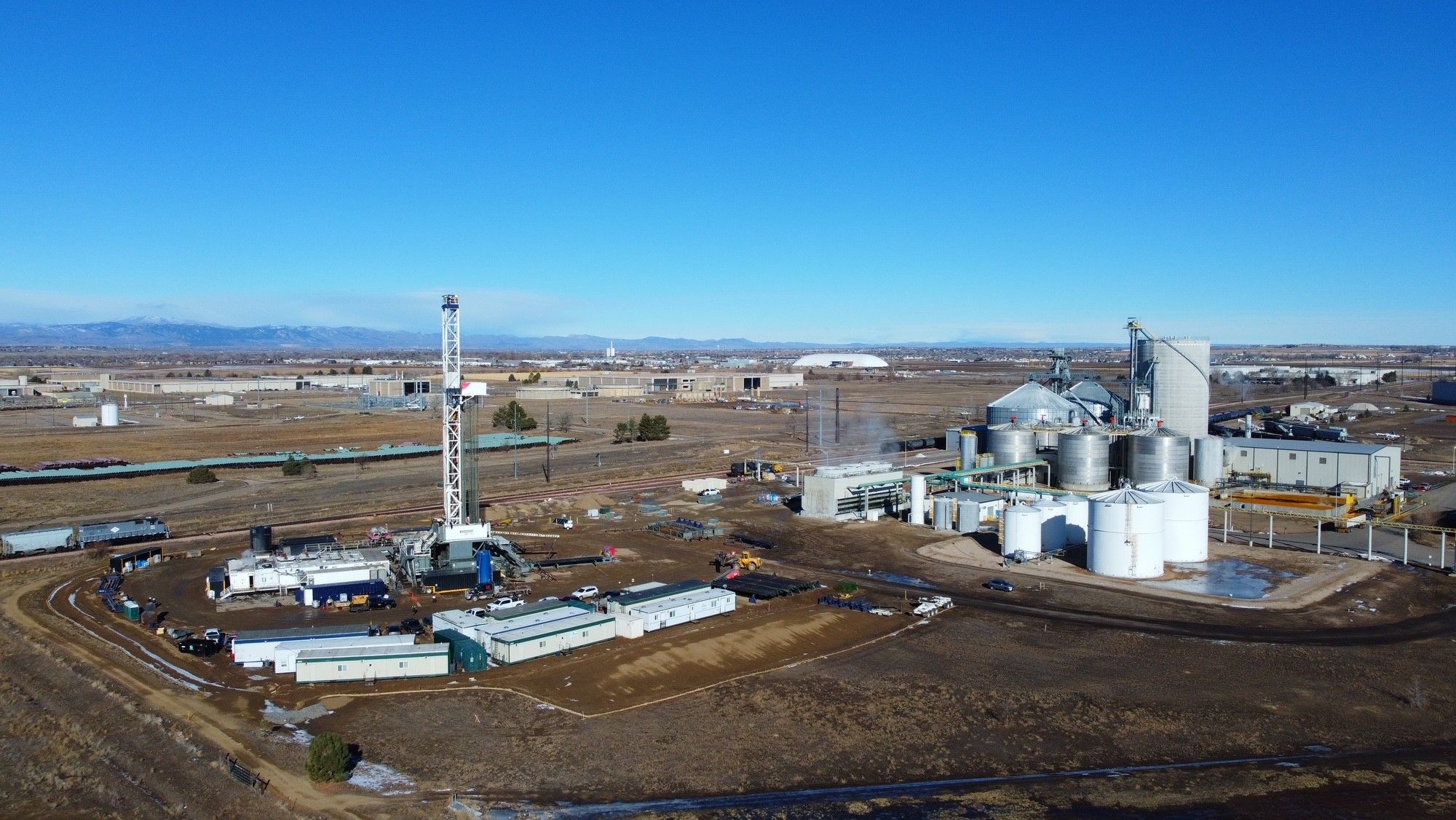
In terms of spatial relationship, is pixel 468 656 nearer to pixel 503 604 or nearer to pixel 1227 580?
pixel 503 604

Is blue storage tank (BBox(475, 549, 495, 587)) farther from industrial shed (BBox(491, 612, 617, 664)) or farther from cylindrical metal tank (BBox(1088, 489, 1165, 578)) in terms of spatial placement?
cylindrical metal tank (BBox(1088, 489, 1165, 578))

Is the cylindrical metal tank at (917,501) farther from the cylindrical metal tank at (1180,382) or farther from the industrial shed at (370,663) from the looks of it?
the industrial shed at (370,663)

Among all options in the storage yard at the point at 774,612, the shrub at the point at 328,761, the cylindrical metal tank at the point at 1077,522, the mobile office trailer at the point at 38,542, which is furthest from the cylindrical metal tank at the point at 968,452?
the mobile office trailer at the point at 38,542

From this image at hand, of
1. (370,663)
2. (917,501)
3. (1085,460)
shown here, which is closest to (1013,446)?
(1085,460)

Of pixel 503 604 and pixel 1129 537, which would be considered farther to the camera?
pixel 1129 537

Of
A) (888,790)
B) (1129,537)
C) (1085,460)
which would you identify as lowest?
(888,790)

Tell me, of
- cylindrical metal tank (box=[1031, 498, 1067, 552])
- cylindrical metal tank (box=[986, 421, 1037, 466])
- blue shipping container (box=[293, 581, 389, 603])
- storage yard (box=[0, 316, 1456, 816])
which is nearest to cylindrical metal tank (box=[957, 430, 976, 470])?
storage yard (box=[0, 316, 1456, 816])

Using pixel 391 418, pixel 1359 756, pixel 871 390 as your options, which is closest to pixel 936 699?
pixel 1359 756
